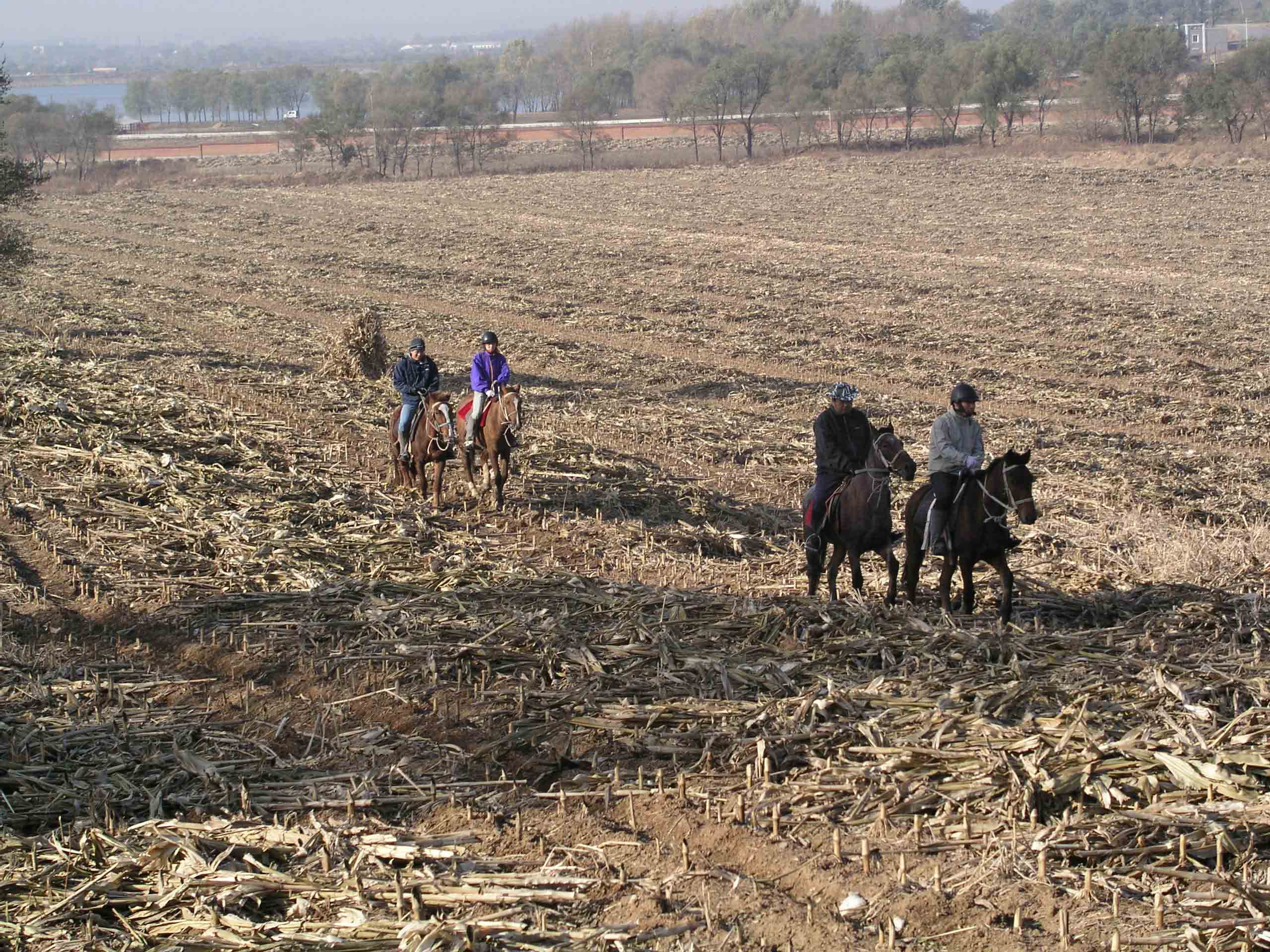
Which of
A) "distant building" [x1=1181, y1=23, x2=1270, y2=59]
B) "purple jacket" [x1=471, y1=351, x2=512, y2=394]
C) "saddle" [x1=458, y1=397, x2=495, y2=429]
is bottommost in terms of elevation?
"saddle" [x1=458, y1=397, x2=495, y2=429]

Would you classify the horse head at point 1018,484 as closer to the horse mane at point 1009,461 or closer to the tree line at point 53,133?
the horse mane at point 1009,461

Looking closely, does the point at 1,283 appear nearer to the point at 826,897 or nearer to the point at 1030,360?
the point at 1030,360

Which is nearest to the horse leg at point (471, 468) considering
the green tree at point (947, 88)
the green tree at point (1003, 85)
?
the green tree at point (1003, 85)

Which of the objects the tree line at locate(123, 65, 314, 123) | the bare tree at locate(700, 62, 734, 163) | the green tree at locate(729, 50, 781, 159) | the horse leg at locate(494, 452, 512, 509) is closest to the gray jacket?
the horse leg at locate(494, 452, 512, 509)

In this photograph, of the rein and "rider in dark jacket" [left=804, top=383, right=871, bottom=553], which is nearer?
"rider in dark jacket" [left=804, top=383, right=871, bottom=553]

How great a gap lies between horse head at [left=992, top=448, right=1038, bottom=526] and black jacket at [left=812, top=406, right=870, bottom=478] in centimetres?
140

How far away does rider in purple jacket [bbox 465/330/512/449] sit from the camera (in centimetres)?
1650

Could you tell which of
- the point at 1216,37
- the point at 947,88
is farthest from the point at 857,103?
the point at 1216,37

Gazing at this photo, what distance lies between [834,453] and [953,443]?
113 cm

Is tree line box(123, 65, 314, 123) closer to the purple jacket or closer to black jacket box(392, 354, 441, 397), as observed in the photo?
black jacket box(392, 354, 441, 397)

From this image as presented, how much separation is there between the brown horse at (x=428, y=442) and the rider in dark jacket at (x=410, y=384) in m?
0.08

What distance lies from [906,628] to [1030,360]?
15.9m

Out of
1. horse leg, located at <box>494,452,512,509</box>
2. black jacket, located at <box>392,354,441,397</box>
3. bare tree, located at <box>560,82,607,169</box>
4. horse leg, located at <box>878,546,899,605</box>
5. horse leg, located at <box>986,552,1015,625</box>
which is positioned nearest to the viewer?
horse leg, located at <box>986,552,1015,625</box>

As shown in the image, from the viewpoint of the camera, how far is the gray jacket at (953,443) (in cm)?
1166
